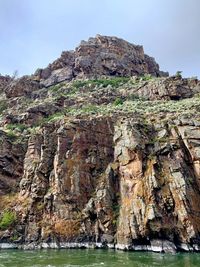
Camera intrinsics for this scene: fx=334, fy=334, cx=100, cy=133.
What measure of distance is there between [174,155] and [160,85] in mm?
31884

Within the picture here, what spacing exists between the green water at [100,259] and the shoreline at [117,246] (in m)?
1.81

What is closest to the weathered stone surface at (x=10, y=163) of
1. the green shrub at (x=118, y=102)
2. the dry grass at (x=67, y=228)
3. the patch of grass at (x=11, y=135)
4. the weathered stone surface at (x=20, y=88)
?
the patch of grass at (x=11, y=135)

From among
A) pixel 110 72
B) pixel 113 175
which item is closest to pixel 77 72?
pixel 110 72

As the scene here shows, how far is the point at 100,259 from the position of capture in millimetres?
32500

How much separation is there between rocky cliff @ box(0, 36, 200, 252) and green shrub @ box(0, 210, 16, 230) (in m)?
0.14

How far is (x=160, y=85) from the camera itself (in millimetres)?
74375

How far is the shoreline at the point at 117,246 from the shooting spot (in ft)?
121

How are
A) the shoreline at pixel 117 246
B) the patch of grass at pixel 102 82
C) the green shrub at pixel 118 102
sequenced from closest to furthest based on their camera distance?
the shoreline at pixel 117 246 → the green shrub at pixel 118 102 → the patch of grass at pixel 102 82

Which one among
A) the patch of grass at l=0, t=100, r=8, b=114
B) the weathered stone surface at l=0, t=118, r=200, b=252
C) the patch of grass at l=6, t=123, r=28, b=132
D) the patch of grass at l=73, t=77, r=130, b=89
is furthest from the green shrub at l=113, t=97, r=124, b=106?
the patch of grass at l=0, t=100, r=8, b=114

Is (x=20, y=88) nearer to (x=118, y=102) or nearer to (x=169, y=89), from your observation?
(x=118, y=102)

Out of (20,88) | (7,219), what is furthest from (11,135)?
(20,88)

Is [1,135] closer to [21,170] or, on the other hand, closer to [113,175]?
[21,170]

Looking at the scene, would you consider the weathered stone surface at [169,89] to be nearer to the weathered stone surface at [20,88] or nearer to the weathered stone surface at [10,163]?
the weathered stone surface at [20,88]

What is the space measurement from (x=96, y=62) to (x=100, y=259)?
254 feet
